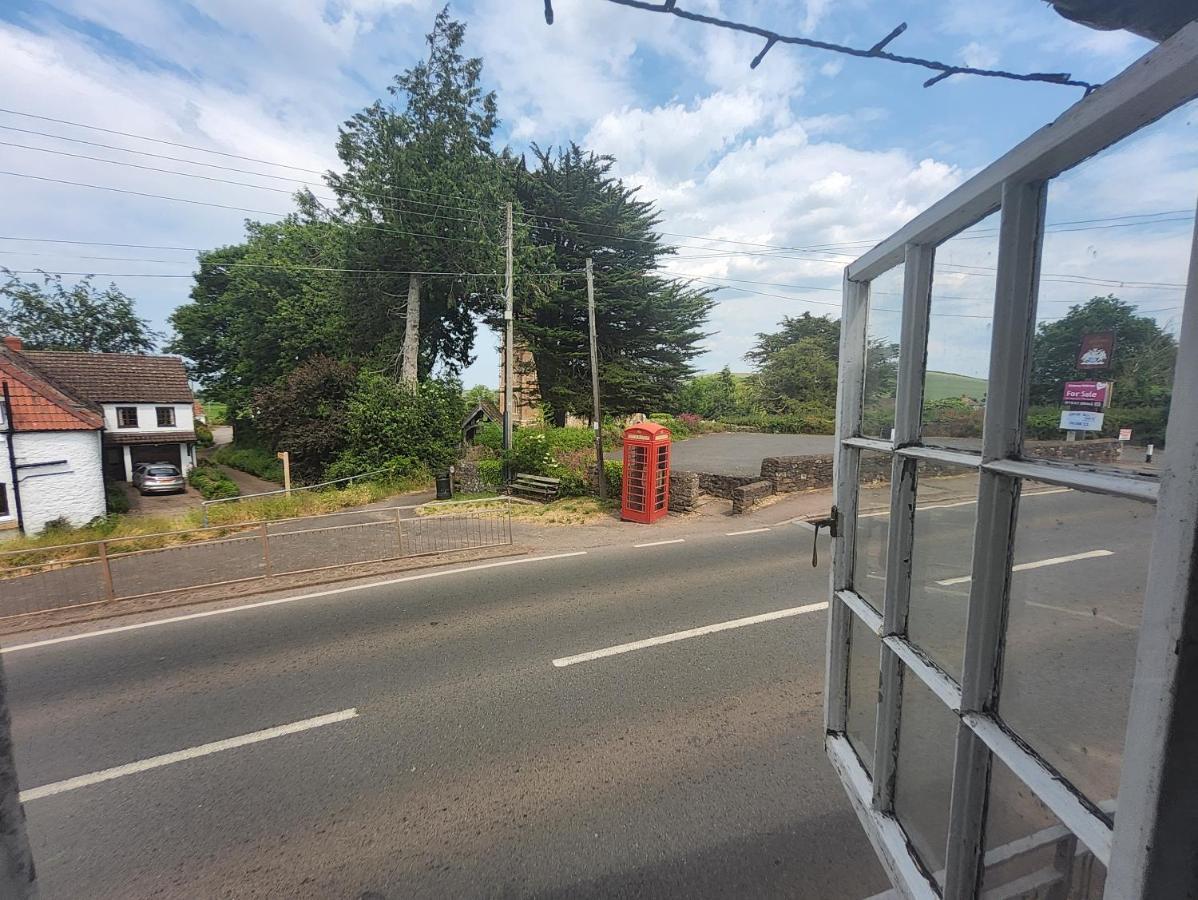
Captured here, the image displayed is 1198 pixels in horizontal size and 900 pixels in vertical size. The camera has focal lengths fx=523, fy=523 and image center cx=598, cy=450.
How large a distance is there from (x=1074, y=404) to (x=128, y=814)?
5.04m

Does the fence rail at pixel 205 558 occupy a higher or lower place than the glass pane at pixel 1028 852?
lower

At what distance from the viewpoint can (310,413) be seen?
72.6 ft

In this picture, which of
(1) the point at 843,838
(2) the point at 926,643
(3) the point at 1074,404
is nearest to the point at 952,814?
(2) the point at 926,643

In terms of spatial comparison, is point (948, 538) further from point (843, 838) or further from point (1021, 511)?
point (843, 838)

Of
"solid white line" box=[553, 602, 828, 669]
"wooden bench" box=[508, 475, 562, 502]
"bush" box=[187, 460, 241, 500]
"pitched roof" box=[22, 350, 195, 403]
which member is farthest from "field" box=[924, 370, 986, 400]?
"pitched roof" box=[22, 350, 195, 403]

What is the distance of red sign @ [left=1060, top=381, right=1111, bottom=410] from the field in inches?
7.4

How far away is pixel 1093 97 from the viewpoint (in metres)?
1.00

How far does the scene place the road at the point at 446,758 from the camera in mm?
2773

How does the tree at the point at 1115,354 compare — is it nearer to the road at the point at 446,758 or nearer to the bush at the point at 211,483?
the road at the point at 446,758

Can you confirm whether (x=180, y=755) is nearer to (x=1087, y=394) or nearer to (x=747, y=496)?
(x=1087, y=394)

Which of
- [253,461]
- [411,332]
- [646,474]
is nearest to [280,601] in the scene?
[646,474]

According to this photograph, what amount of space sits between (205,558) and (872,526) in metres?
11.4

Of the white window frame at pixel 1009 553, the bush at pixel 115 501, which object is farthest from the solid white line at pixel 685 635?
the bush at pixel 115 501

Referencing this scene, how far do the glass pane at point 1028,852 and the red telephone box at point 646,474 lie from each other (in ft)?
32.0
